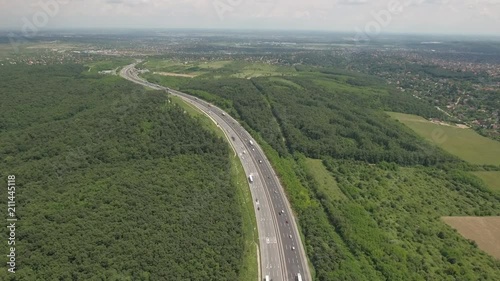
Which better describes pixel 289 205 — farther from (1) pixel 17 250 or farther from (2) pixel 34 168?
(2) pixel 34 168

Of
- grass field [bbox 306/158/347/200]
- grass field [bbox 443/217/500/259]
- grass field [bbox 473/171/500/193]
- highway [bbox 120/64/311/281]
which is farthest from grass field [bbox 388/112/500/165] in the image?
highway [bbox 120/64/311/281]

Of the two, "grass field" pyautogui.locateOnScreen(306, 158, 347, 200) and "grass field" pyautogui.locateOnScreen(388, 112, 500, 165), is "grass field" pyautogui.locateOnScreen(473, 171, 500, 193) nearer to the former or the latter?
"grass field" pyautogui.locateOnScreen(388, 112, 500, 165)

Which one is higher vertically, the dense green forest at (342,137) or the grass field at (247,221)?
the dense green forest at (342,137)

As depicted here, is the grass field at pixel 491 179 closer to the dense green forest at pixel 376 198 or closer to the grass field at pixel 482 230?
the dense green forest at pixel 376 198

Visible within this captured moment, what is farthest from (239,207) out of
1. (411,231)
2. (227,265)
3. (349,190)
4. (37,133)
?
(37,133)

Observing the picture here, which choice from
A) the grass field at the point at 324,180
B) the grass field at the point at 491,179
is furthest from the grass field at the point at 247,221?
the grass field at the point at 491,179

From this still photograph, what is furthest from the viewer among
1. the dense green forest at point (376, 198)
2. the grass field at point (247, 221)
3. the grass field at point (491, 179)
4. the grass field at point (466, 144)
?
the grass field at point (466, 144)
